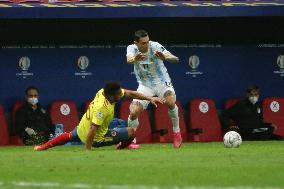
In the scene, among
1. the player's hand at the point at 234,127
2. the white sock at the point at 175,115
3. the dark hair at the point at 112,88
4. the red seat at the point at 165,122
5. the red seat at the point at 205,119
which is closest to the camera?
the dark hair at the point at 112,88

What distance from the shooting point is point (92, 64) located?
17703 millimetres

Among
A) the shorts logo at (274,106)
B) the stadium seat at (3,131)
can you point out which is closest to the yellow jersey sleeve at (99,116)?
the stadium seat at (3,131)

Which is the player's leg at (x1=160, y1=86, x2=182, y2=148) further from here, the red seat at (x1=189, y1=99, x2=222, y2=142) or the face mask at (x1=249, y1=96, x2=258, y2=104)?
the red seat at (x1=189, y1=99, x2=222, y2=142)

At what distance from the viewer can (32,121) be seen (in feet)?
53.4

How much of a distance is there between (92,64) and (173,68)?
167 cm

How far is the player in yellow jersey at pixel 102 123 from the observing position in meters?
12.1

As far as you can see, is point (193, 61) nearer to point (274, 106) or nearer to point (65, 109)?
point (274, 106)

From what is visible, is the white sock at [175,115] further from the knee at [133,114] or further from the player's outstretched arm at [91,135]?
the player's outstretched arm at [91,135]

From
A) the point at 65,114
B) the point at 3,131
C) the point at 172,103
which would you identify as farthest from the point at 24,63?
the point at 172,103

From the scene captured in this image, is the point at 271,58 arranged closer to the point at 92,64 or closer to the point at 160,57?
the point at 92,64

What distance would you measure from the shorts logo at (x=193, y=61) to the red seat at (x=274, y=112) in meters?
1.54

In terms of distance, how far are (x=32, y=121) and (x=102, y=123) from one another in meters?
4.38

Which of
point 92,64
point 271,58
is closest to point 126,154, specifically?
point 92,64

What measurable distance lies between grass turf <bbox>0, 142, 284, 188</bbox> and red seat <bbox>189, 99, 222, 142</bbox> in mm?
5988
